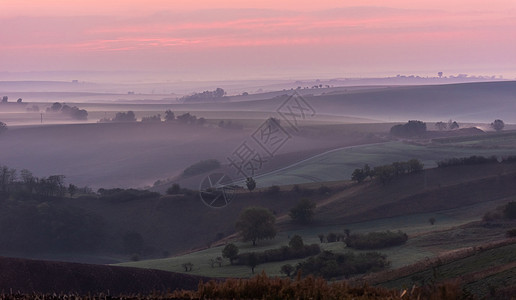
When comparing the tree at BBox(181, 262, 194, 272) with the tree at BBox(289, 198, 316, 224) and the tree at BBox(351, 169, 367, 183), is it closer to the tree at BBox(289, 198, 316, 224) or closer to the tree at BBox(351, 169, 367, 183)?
the tree at BBox(289, 198, 316, 224)

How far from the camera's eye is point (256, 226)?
5900 centimetres

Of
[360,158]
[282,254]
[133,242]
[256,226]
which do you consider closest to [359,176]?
[256,226]

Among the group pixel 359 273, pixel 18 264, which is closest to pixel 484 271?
pixel 359 273

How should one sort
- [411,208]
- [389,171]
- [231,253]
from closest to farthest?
[231,253]
[411,208]
[389,171]

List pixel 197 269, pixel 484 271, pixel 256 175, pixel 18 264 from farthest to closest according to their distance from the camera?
pixel 256 175
pixel 197 269
pixel 18 264
pixel 484 271

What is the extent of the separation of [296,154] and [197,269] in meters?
78.8

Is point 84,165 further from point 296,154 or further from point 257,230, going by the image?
point 257,230

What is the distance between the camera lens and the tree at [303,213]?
65312 millimetres

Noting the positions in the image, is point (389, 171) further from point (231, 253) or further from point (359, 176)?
point (231, 253)

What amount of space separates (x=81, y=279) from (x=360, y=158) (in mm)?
82405

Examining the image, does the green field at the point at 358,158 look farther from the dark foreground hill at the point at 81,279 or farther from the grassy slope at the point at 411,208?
the dark foreground hill at the point at 81,279

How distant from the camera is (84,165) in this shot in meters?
150

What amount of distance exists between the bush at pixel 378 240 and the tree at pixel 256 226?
36.6 feet

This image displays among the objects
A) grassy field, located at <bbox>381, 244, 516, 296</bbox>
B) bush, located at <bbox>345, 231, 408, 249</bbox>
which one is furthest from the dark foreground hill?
bush, located at <bbox>345, 231, 408, 249</bbox>
